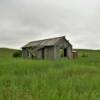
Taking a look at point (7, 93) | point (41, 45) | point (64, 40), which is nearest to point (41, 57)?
point (41, 45)

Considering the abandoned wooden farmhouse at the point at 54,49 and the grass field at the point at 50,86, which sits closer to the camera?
the grass field at the point at 50,86

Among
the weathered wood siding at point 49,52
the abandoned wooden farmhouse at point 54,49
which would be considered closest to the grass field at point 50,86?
the abandoned wooden farmhouse at point 54,49

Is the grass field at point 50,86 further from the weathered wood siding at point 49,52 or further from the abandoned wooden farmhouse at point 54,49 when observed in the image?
the weathered wood siding at point 49,52

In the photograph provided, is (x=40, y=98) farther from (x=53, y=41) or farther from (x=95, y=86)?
(x=53, y=41)

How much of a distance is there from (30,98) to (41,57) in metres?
28.3

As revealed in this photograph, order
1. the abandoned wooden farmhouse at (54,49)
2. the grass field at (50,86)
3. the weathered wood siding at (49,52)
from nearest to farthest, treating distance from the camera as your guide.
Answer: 1. the grass field at (50,86)
2. the abandoned wooden farmhouse at (54,49)
3. the weathered wood siding at (49,52)

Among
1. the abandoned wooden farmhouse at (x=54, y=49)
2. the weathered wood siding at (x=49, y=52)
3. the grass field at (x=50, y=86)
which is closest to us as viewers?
the grass field at (x=50, y=86)

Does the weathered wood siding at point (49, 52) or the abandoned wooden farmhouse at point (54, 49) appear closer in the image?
the abandoned wooden farmhouse at point (54, 49)

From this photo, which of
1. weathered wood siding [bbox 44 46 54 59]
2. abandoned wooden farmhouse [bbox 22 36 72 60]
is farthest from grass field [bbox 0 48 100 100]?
weathered wood siding [bbox 44 46 54 59]

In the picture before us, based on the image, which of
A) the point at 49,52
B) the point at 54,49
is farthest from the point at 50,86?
the point at 49,52

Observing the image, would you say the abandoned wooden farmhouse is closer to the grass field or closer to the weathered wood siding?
the weathered wood siding

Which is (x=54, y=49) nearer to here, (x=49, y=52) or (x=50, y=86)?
(x=49, y=52)

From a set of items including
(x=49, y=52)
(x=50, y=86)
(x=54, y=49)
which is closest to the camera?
(x=50, y=86)

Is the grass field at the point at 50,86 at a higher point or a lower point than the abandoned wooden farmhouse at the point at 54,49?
lower
